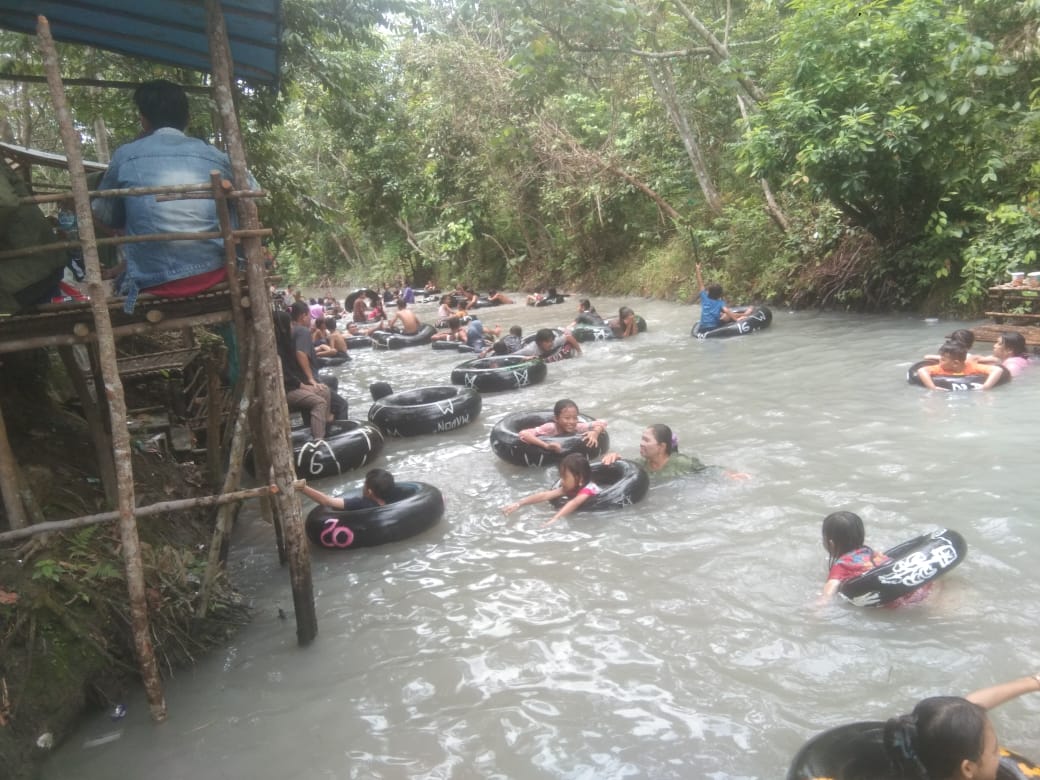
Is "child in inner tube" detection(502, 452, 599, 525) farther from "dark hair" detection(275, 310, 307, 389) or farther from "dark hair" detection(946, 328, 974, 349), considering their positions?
"dark hair" detection(946, 328, 974, 349)

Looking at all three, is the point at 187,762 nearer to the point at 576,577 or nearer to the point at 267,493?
the point at 267,493

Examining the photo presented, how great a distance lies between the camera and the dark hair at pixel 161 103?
4.23 meters

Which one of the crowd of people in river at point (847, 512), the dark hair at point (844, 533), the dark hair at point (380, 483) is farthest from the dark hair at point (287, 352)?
the dark hair at point (844, 533)

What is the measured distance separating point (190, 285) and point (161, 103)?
1.00 m

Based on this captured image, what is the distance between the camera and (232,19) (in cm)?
474

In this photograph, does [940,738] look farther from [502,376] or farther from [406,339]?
[406,339]

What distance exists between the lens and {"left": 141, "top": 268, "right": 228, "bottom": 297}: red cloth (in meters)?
4.28

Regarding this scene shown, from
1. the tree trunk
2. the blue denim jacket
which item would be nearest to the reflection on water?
the blue denim jacket

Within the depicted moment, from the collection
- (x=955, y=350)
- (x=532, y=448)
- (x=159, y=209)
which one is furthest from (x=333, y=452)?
(x=955, y=350)

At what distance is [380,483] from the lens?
6215 mm

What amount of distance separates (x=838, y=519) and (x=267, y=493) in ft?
10.8

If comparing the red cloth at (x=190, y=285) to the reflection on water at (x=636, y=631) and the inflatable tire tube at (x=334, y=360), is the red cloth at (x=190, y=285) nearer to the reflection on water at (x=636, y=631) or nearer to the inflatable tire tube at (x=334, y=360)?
the reflection on water at (x=636, y=631)

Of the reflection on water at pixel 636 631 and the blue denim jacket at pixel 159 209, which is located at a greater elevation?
the blue denim jacket at pixel 159 209

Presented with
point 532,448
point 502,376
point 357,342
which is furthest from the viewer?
point 357,342
